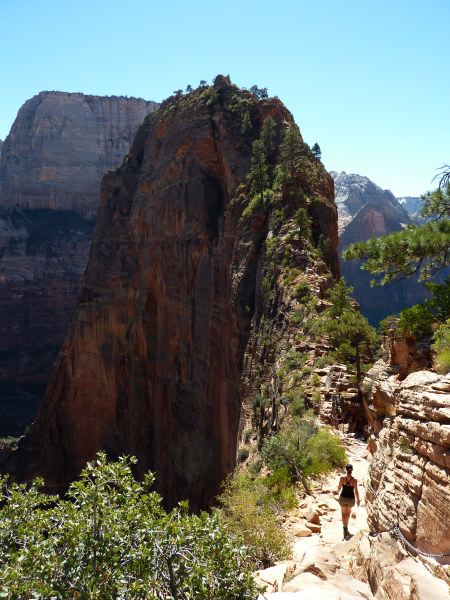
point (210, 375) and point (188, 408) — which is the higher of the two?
point (210, 375)

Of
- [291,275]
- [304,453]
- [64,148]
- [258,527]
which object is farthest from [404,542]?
[64,148]

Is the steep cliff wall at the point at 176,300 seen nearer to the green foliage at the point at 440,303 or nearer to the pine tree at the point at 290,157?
the pine tree at the point at 290,157

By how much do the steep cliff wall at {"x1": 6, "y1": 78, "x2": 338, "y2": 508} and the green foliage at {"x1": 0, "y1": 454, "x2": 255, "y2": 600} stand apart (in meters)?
19.8

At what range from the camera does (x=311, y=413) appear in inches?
681

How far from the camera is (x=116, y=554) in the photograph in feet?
20.6

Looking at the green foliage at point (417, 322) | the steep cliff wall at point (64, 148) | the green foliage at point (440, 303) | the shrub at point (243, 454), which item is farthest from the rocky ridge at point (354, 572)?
the steep cliff wall at point (64, 148)

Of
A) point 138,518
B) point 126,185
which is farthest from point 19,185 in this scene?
point 138,518

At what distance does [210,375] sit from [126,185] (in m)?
30.7

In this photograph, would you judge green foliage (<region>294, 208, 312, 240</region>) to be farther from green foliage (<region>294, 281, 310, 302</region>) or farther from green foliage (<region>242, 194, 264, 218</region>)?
green foliage (<region>242, 194, 264, 218</region>)

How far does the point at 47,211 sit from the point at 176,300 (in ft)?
310

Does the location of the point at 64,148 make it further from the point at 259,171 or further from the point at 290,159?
the point at 290,159

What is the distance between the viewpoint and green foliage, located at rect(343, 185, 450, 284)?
11.8 m

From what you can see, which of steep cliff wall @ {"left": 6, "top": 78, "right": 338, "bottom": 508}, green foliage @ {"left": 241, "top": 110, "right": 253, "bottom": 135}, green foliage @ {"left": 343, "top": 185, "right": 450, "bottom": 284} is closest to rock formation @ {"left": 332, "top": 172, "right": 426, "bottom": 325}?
steep cliff wall @ {"left": 6, "top": 78, "right": 338, "bottom": 508}

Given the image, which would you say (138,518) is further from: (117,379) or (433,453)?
(117,379)
